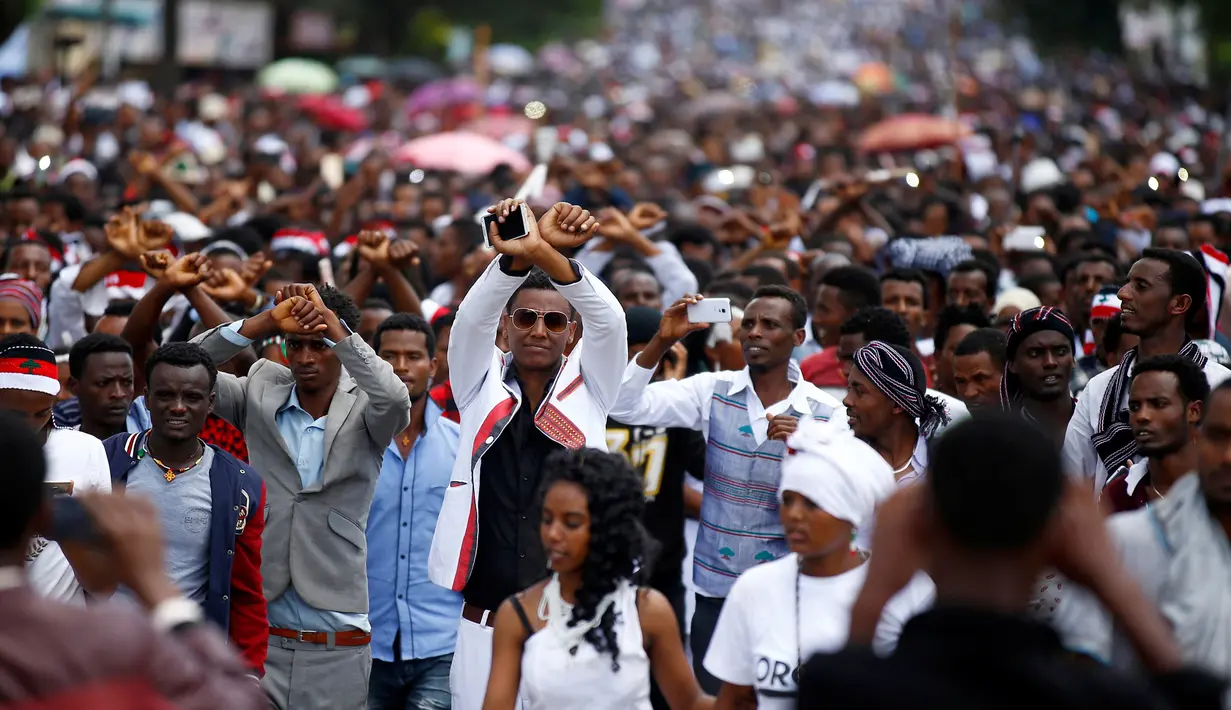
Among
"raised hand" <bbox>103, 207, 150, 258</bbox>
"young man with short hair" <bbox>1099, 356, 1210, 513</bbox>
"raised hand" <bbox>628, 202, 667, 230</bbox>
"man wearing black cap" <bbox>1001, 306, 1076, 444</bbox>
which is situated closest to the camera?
"young man with short hair" <bbox>1099, 356, 1210, 513</bbox>

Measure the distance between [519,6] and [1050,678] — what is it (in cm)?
5800

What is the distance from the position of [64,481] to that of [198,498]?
0.60 meters

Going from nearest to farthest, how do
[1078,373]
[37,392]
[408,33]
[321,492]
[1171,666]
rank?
[1171,666], [37,392], [321,492], [1078,373], [408,33]

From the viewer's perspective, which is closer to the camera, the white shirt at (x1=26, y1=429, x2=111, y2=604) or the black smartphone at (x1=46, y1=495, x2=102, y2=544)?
the black smartphone at (x1=46, y1=495, x2=102, y2=544)

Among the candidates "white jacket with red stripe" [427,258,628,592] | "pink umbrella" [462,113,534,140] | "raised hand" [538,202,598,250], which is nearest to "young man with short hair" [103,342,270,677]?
"white jacket with red stripe" [427,258,628,592]

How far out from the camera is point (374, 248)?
8.43 m

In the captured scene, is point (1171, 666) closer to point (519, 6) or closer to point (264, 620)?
point (264, 620)

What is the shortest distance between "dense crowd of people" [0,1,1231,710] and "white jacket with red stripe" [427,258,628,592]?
1 centimetres

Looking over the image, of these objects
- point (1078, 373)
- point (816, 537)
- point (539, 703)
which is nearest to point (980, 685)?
point (816, 537)

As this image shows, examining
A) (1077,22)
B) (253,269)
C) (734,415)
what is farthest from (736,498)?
(1077,22)

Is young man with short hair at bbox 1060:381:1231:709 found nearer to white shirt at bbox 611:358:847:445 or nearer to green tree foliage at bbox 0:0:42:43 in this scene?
white shirt at bbox 611:358:847:445

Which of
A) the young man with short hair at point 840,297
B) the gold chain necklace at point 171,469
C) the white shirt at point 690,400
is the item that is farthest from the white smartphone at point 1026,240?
the gold chain necklace at point 171,469

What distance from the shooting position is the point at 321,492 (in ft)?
21.7

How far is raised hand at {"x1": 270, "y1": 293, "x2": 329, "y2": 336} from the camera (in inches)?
247
